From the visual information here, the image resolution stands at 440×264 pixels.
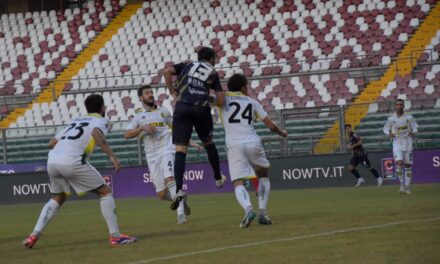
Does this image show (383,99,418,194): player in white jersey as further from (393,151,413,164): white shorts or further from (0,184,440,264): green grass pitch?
(0,184,440,264): green grass pitch

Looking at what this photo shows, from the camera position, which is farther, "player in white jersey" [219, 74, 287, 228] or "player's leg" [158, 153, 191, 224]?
"player's leg" [158, 153, 191, 224]

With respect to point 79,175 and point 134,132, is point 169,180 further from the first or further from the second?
point 79,175

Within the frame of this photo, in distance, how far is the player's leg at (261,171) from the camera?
1420 centimetres

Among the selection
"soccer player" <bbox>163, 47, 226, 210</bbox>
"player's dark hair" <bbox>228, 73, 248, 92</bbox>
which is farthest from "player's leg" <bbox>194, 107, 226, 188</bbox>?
"player's dark hair" <bbox>228, 73, 248, 92</bbox>

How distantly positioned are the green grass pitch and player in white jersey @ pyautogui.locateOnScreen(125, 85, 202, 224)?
1.98 feet

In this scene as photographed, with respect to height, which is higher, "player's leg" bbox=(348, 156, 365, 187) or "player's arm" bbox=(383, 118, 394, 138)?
"player's arm" bbox=(383, 118, 394, 138)

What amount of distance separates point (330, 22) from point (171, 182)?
22.7m

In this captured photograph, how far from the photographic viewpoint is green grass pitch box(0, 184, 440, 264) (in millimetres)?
10117

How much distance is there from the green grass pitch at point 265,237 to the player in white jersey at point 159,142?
60 centimetres

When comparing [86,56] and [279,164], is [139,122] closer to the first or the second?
[279,164]

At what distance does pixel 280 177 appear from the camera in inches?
1174

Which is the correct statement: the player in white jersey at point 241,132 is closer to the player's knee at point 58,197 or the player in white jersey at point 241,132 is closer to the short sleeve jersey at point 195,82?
the short sleeve jersey at point 195,82

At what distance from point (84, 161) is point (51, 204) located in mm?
737

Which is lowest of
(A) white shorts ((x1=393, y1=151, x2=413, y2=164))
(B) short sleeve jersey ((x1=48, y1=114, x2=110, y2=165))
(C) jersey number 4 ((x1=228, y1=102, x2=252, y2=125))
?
(A) white shorts ((x1=393, y1=151, x2=413, y2=164))
